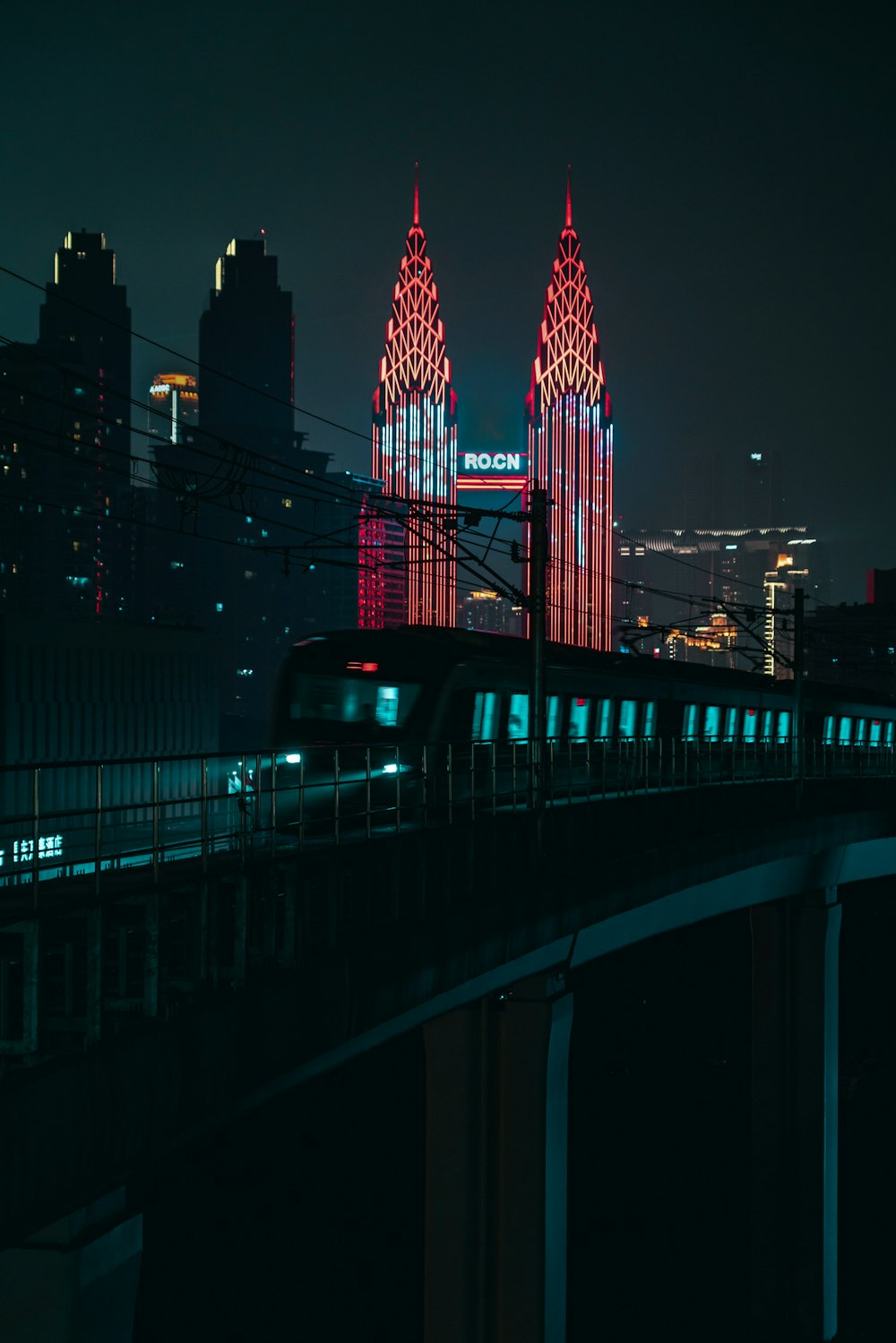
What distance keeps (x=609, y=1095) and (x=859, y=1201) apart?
14967 millimetres

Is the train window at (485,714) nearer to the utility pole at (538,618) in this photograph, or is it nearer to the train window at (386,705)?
the train window at (386,705)

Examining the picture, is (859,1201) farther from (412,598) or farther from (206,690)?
(412,598)

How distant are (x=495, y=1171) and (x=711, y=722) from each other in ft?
57.7

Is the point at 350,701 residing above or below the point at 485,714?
above

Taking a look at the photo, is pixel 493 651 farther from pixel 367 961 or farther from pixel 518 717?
pixel 367 961

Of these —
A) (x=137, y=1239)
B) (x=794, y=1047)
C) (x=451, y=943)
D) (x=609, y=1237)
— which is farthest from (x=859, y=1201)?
(x=137, y=1239)

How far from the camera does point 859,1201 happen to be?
39.2 meters

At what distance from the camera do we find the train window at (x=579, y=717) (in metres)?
26.4

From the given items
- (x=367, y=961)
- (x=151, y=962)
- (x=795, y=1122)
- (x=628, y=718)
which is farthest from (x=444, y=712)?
(x=151, y=962)

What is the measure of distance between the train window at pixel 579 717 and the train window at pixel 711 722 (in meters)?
5.88

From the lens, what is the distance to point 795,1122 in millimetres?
27547

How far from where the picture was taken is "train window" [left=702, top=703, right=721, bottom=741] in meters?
32.8

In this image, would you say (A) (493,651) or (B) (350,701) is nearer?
(B) (350,701)

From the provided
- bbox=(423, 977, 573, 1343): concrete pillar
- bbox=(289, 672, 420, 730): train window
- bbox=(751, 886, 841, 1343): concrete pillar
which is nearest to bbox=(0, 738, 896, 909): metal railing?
bbox=(289, 672, 420, 730): train window
